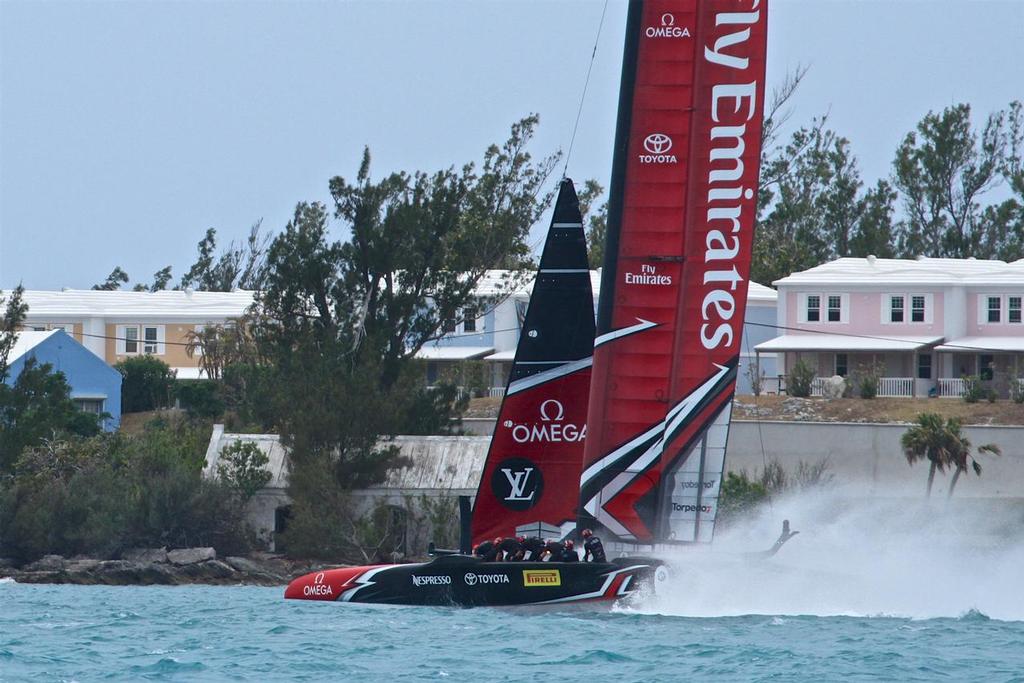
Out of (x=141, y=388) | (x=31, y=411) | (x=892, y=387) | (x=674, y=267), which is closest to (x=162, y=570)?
(x=31, y=411)

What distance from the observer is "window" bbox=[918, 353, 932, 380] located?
63.2 metres

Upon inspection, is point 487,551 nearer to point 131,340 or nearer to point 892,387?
point 892,387

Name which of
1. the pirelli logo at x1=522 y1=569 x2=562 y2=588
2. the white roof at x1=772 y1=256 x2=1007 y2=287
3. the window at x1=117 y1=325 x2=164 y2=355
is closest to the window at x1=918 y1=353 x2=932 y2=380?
the white roof at x1=772 y1=256 x2=1007 y2=287

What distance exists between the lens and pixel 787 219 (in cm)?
8962

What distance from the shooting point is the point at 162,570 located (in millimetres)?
39344

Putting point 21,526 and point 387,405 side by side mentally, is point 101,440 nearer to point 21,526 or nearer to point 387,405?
point 21,526

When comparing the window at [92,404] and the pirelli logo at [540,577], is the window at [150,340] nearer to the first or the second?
the window at [92,404]

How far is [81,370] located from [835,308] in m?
26.3

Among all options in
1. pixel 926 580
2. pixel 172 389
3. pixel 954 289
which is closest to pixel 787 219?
pixel 954 289

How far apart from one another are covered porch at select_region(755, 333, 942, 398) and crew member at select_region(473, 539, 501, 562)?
1443 inches

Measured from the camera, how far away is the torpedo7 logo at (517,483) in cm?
2773

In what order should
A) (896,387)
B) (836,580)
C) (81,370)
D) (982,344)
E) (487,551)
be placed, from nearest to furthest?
(487,551)
(836,580)
(896,387)
(982,344)
(81,370)

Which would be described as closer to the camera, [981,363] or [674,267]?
[674,267]

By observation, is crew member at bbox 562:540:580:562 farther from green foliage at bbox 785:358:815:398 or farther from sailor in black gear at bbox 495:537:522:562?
green foliage at bbox 785:358:815:398
